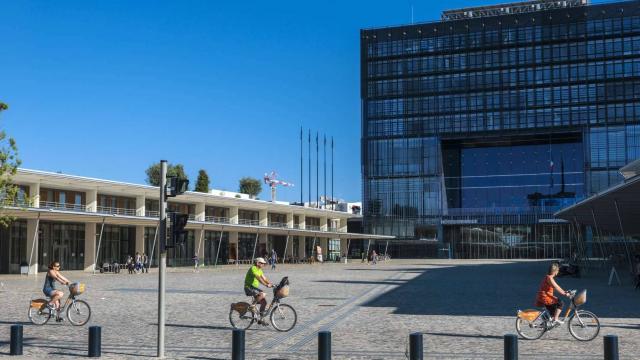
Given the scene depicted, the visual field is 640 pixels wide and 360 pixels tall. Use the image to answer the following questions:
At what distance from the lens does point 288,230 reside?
71.2 metres

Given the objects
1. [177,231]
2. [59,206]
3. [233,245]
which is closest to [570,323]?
[177,231]

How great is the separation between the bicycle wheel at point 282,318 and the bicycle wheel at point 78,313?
171 inches

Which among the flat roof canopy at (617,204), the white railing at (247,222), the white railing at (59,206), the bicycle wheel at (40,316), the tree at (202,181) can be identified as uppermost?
the tree at (202,181)

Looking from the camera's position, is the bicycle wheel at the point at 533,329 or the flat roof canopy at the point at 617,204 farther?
the flat roof canopy at the point at 617,204

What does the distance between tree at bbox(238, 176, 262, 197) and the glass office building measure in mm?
26494

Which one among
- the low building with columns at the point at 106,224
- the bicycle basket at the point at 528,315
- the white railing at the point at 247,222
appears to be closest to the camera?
the bicycle basket at the point at 528,315

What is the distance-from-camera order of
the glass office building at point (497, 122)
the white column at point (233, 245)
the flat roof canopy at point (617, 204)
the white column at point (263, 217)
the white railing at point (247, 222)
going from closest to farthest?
the flat roof canopy at point (617, 204), the white column at point (233, 245), the white railing at point (247, 222), the white column at point (263, 217), the glass office building at point (497, 122)

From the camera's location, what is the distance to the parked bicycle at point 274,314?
1473 cm

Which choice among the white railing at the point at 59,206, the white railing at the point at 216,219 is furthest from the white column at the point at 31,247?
the white railing at the point at 216,219

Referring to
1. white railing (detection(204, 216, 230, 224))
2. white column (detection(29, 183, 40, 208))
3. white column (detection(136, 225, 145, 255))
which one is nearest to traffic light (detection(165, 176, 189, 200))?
white column (detection(29, 183, 40, 208))

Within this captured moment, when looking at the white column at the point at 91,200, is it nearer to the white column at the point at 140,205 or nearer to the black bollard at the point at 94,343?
the white column at the point at 140,205

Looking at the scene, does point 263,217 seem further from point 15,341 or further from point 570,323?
point 15,341

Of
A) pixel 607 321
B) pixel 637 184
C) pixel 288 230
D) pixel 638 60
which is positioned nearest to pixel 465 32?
pixel 638 60

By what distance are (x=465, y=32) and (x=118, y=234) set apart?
61.8m
